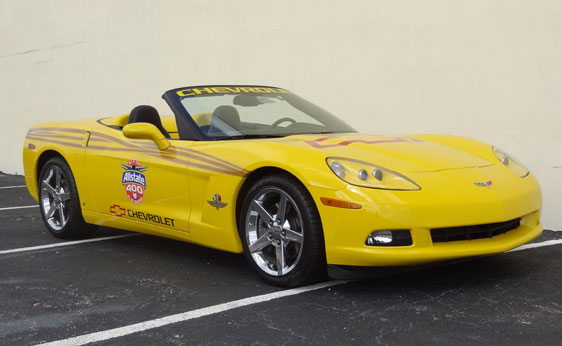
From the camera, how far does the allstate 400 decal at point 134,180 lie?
5035 mm

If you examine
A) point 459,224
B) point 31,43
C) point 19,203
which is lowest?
point 19,203

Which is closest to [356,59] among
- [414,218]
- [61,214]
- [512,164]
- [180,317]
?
[512,164]

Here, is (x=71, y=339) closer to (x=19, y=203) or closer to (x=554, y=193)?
(x=554, y=193)

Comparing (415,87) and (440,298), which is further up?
(415,87)

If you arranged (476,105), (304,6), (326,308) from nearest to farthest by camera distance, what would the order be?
(326,308) < (476,105) < (304,6)

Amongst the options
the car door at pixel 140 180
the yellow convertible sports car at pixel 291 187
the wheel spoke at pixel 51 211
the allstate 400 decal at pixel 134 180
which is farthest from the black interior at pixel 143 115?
the wheel spoke at pixel 51 211

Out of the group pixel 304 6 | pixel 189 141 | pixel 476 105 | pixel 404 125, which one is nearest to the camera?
pixel 189 141

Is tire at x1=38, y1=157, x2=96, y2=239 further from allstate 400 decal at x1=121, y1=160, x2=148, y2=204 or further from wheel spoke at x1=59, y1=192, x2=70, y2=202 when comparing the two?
allstate 400 decal at x1=121, y1=160, x2=148, y2=204

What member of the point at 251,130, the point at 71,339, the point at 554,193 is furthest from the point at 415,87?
the point at 71,339

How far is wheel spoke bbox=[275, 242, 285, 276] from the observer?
421 cm

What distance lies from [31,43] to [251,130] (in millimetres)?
8860

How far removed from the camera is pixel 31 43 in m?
→ 12.5

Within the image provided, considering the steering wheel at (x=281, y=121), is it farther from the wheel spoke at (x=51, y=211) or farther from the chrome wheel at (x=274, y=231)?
the wheel spoke at (x=51, y=211)

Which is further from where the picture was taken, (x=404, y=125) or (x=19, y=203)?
(x=19, y=203)
